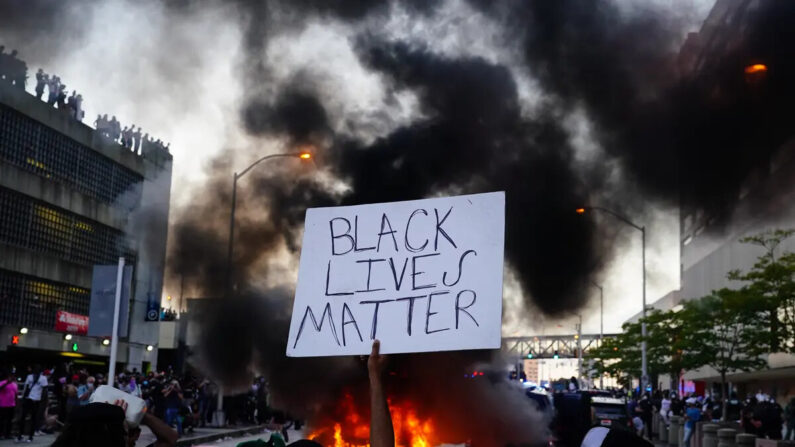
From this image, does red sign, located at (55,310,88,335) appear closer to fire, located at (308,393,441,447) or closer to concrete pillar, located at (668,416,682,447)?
concrete pillar, located at (668,416,682,447)

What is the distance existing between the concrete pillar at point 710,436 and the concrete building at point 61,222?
57.1 feet

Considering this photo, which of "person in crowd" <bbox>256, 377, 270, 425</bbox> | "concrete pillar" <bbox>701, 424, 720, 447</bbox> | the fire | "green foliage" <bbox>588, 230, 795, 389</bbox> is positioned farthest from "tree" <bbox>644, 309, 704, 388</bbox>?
the fire

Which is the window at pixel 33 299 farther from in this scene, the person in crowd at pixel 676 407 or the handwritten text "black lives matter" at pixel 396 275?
the handwritten text "black lives matter" at pixel 396 275

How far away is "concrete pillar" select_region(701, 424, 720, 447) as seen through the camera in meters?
21.5

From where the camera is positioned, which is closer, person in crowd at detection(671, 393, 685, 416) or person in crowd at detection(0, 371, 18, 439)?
person in crowd at detection(0, 371, 18, 439)

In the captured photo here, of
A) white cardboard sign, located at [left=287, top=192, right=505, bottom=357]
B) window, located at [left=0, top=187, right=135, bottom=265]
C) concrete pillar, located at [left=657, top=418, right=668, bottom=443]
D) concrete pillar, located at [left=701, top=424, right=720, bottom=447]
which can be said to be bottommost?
concrete pillar, located at [left=657, top=418, right=668, bottom=443]

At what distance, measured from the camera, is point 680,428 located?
27.9m

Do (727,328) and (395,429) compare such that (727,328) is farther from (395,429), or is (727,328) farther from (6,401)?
(395,429)

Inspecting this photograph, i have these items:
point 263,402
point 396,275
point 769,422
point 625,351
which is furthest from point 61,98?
point 625,351

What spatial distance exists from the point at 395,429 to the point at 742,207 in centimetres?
→ 4235

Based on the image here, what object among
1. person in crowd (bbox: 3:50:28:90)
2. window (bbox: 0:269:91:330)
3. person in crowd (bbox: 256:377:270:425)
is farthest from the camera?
window (bbox: 0:269:91:330)

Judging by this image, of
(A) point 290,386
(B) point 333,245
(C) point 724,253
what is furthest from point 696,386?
(B) point 333,245

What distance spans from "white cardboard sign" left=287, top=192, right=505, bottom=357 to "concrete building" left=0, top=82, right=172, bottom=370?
87.2 feet

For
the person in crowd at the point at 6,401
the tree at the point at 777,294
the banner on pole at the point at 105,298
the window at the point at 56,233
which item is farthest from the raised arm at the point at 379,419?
the window at the point at 56,233
